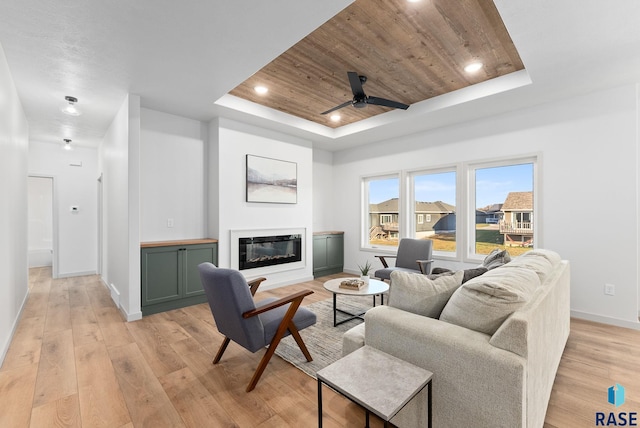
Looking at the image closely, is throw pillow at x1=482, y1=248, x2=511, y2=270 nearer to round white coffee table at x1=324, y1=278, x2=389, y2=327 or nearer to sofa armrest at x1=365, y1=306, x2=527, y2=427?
round white coffee table at x1=324, y1=278, x2=389, y2=327

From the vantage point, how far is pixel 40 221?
6.86 meters

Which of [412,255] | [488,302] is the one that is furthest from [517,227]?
[488,302]

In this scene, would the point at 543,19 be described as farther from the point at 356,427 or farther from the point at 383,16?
the point at 356,427

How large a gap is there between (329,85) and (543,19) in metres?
2.15

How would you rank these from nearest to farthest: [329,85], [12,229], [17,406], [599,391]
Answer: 1. [17,406]
2. [599,391]
3. [12,229]
4. [329,85]

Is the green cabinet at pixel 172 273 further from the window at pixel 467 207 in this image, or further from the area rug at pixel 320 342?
the window at pixel 467 207

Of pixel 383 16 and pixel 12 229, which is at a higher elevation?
pixel 383 16

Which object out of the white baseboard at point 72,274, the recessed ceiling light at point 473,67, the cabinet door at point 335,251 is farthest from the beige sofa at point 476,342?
the white baseboard at point 72,274

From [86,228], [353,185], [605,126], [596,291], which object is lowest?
[596,291]

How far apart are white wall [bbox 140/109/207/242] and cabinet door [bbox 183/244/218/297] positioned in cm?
43

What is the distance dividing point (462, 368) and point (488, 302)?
37 centimetres

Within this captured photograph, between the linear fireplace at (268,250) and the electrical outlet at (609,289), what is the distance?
420 centimetres

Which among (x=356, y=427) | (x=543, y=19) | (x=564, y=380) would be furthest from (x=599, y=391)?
(x=543, y=19)

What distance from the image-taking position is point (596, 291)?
133 inches
